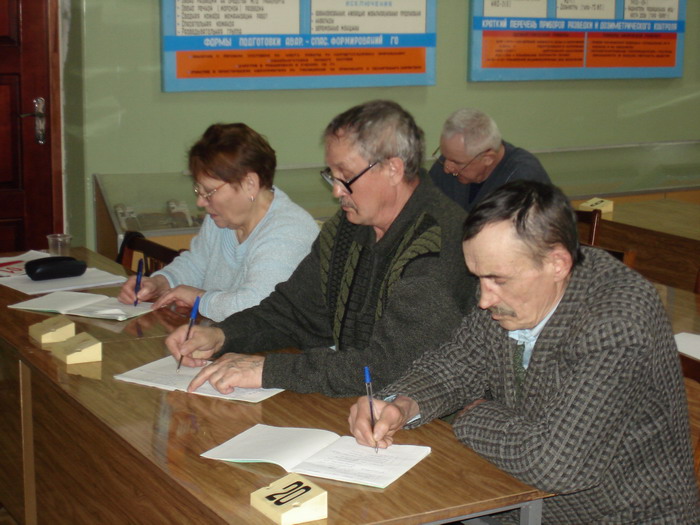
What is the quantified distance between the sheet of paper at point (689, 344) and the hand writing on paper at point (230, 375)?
125cm

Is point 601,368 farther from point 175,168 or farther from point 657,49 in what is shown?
point 657,49

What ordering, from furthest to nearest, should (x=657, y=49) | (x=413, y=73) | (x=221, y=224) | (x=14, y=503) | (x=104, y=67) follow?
1. (x=657, y=49)
2. (x=413, y=73)
3. (x=104, y=67)
4. (x=221, y=224)
5. (x=14, y=503)

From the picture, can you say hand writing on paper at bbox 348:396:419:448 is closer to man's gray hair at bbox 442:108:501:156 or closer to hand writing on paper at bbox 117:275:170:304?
hand writing on paper at bbox 117:275:170:304

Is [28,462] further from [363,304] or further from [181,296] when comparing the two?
[363,304]

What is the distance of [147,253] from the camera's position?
3.69 metres

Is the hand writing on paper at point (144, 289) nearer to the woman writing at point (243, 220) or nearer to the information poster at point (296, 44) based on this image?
the woman writing at point (243, 220)

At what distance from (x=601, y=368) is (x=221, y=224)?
5.45 feet

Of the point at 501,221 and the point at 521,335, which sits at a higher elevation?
the point at 501,221

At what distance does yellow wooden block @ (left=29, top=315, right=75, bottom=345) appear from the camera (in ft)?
8.45

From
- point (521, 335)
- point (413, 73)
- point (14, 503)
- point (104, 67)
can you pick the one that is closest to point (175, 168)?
point (104, 67)

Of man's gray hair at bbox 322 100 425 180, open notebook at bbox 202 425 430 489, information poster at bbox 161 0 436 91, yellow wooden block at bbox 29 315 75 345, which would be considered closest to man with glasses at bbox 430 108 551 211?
information poster at bbox 161 0 436 91

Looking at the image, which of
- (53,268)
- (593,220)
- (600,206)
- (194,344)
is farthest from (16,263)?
(600,206)

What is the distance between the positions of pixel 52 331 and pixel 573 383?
1488mm

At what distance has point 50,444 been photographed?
2605 mm
